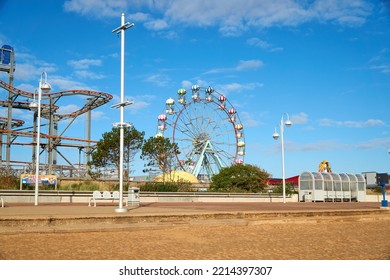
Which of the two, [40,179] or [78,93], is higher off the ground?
[78,93]

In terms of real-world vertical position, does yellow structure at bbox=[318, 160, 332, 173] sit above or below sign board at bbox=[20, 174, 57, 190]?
above

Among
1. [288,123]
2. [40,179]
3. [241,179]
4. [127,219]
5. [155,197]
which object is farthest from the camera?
[241,179]

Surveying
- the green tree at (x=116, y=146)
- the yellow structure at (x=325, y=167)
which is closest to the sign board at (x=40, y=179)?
the green tree at (x=116, y=146)

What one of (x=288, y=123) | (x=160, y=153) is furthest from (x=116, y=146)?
(x=288, y=123)

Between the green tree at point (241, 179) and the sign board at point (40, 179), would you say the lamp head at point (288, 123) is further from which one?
the sign board at point (40, 179)

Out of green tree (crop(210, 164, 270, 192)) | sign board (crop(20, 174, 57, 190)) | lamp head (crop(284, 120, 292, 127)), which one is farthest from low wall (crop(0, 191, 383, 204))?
green tree (crop(210, 164, 270, 192))

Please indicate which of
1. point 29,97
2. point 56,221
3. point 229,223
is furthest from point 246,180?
point 56,221

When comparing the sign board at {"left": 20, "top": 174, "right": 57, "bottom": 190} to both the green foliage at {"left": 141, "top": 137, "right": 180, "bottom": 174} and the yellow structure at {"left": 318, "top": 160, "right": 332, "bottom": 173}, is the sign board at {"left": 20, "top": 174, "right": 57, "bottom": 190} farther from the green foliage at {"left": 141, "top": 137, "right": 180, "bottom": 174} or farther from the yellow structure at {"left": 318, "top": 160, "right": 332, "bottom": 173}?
the yellow structure at {"left": 318, "top": 160, "right": 332, "bottom": 173}

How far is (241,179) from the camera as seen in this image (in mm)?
46000

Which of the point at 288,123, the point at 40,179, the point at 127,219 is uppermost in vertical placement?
the point at 288,123

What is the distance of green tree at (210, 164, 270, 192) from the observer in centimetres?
4575

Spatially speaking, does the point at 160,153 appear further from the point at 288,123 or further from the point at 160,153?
the point at 288,123

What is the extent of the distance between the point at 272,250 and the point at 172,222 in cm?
473
